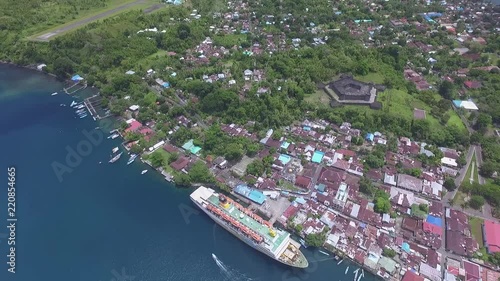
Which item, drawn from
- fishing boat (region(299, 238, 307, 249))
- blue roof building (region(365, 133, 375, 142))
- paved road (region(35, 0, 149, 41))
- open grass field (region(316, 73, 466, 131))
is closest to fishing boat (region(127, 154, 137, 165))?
fishing boat (region(299, 238, 307, 249))

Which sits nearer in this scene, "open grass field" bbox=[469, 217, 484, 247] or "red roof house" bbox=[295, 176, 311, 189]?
"open grass field" bbox=[469, 217, 484, 247]

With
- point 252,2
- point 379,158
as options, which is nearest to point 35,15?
point 252,2

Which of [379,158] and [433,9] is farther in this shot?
[433,9]

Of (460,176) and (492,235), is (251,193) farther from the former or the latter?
(460,176)

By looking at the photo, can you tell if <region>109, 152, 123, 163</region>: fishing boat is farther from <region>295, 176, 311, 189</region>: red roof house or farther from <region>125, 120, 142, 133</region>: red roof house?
<region>295, 176, 311, 189</region>: red roof house

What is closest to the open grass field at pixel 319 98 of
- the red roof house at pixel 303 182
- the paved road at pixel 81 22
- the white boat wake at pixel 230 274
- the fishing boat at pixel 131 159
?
the red roof house at pixel 303 182

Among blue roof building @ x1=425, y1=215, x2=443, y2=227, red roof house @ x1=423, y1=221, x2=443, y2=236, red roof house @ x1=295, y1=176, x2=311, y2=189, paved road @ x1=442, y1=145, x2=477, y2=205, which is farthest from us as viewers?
red roof house @ x1=295, y1=176, x2=311, y2=189

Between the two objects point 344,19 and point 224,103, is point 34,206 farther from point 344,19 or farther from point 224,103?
point 344,19

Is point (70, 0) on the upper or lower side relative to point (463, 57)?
upper
